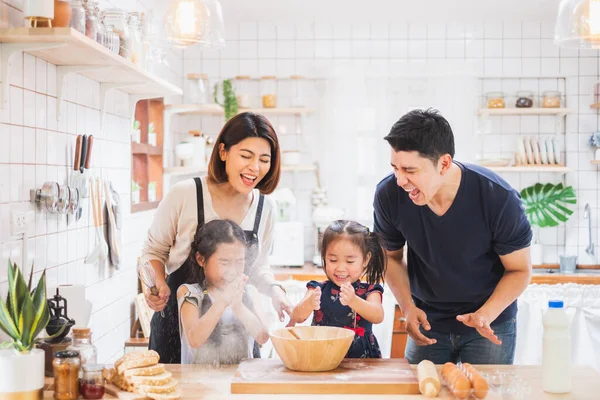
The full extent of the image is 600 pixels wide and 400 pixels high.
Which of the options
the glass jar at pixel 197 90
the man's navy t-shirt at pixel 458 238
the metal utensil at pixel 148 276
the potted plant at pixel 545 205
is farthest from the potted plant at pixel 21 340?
the potted plant at pixel 545 205

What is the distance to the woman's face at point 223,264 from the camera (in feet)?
6.76

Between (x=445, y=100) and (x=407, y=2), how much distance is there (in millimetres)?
837

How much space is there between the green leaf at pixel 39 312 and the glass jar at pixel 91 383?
0.50 ft

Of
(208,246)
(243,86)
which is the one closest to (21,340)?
(208,246)

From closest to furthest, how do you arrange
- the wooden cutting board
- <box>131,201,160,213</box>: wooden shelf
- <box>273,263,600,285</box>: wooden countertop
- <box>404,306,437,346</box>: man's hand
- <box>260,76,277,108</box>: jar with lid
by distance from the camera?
the wooden cutting board < <box>404,306,437,346</box>: man's hand < <box>131,201,160,213</box>: wooden shelf < <box>273,263,600,285</box>: wooden countertop < <box>260,76,277,108</box>: jar with lid

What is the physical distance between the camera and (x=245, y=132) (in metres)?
2.12

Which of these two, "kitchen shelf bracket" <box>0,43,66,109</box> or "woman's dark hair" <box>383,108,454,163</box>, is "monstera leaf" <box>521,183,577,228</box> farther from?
"kitchen shelf bracket" <box>0,43,66,109</box>

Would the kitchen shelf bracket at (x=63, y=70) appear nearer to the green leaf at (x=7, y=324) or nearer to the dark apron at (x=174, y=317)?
the dark apron at (x=174, y=317)

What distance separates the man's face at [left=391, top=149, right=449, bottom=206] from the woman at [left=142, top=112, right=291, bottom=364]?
383 mm

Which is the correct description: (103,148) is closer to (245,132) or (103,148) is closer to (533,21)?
(245,132)

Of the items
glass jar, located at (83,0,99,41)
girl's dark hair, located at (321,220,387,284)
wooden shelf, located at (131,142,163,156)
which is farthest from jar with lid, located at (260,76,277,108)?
girl's dark hair, located at (321,220,387,284)

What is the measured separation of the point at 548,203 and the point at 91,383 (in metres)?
4.00

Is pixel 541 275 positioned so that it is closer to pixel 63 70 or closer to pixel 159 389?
pixel 63 70

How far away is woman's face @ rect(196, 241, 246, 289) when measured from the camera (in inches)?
81.1
